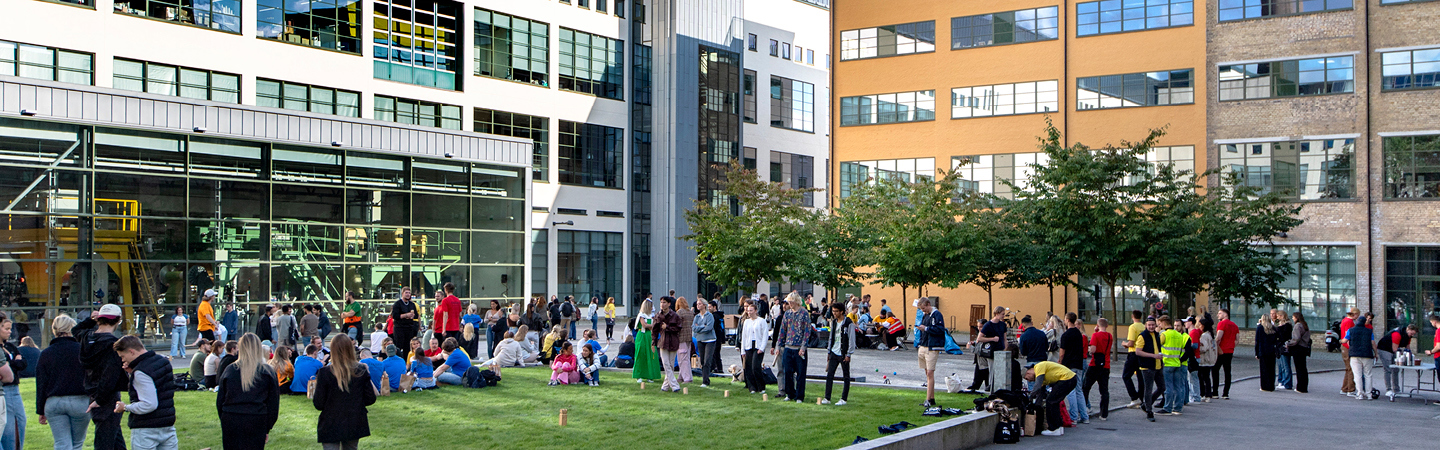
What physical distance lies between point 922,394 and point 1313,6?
24.2 m

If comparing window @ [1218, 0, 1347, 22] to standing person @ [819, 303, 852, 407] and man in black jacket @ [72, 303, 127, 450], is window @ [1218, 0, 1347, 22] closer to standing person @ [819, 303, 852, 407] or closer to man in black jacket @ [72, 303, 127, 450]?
standing person @ [819, 303, 852, 407]

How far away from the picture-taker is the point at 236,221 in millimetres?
28359

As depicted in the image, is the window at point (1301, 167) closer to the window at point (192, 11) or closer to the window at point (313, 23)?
the window at point (313, 23)

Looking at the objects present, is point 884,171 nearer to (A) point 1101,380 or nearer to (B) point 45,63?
(A) point 1101,380

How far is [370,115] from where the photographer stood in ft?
→ 122

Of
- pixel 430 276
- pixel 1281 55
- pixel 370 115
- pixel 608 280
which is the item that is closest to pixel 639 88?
pixel 608 280

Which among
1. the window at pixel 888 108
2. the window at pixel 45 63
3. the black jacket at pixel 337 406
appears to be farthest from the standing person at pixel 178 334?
the window at pixel 888 108

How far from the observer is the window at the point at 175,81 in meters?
31.2

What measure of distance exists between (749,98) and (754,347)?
125ft

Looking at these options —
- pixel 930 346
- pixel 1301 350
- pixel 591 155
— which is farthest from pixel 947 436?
pixel 591 155

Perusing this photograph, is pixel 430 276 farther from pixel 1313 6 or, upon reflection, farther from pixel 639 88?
pixel 1313 6

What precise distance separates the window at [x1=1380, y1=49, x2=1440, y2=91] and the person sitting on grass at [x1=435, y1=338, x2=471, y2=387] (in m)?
28.5

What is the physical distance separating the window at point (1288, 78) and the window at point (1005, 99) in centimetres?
552

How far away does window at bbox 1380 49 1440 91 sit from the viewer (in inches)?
1253
